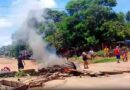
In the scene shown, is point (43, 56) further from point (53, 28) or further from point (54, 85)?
point (53, 28)

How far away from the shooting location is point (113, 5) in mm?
51812

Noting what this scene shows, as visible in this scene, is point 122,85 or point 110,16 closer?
point 122,85

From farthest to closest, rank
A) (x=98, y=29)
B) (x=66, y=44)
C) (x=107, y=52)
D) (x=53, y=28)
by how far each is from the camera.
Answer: (x=53, y=28) → (x=66, y=44) → (x=98, y=29) → (x=107, y=52)

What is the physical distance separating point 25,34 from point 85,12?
19.7 m

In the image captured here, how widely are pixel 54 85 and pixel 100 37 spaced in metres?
29.4

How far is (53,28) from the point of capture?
58.8 metres

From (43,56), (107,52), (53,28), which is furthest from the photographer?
(53,28)

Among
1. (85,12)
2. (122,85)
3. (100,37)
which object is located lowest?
(122,85)

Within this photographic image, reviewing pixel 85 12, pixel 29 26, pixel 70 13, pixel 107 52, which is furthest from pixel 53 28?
pixel 29 26

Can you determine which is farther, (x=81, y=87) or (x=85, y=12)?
(x=85, y=12)

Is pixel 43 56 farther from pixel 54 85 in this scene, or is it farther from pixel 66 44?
pixel 66 44

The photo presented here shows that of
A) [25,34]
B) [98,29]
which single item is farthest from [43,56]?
[98,29]

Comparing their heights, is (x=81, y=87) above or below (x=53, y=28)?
below

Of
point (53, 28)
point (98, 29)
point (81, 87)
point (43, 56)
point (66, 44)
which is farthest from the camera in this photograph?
point (53, 28)
